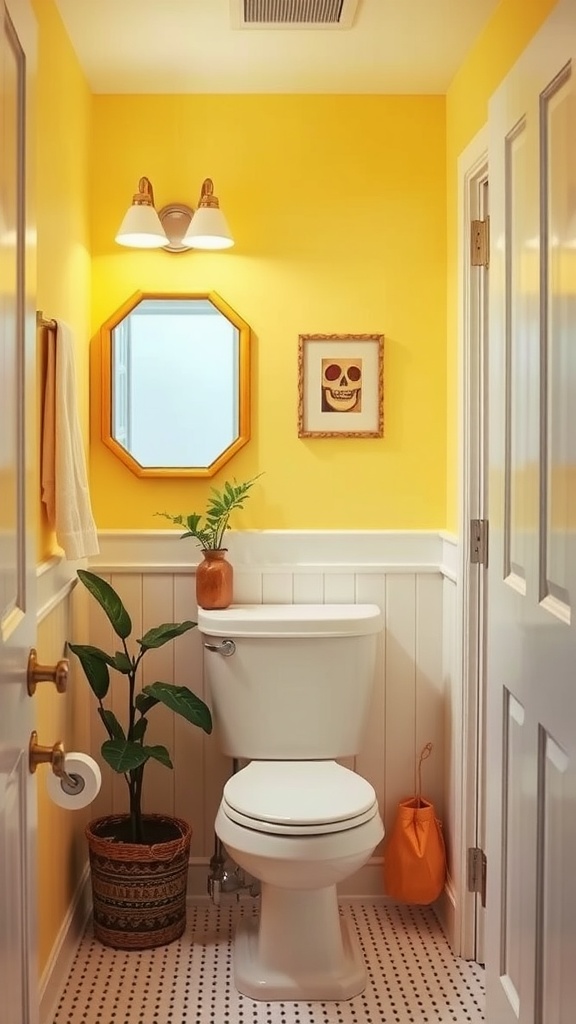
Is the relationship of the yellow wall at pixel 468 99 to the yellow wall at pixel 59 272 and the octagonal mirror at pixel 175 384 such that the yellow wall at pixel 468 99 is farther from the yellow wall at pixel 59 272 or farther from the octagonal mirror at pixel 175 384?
the yellow wall at pixel 59 272

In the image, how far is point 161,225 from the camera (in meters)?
2.91

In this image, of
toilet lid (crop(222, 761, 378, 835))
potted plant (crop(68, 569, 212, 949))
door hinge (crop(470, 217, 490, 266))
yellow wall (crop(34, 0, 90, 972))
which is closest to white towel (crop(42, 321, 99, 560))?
yellow wall (crop(34, 0, 90, 972))

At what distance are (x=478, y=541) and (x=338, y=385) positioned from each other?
0.66m

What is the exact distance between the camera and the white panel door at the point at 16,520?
1.26 metres

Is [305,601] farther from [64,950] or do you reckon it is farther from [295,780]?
[64,950]

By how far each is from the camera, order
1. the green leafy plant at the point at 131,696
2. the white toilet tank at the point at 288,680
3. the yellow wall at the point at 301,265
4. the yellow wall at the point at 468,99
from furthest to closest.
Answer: the yellow wall at the point at 301,265 < the white toilet tank at the point at 288,680 < the green leafy plant at the point at 131,696 < the yellow wall at the point at 468,99

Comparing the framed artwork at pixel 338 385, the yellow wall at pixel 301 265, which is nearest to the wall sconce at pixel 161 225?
the yellow wall at pixel 301 265

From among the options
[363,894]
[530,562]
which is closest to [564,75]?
[530,562]

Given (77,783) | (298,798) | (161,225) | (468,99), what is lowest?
(298,798)

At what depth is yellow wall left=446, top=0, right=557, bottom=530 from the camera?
7.36 feet

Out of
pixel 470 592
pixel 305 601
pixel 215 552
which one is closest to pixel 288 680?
pixel 305 601

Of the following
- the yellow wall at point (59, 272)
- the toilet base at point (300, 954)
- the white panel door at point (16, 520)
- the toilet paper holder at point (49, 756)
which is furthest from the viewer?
the toilet base at point (300, 954)

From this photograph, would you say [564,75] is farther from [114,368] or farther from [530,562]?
[114,368]

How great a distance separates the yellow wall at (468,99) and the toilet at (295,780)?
1.76 ft
